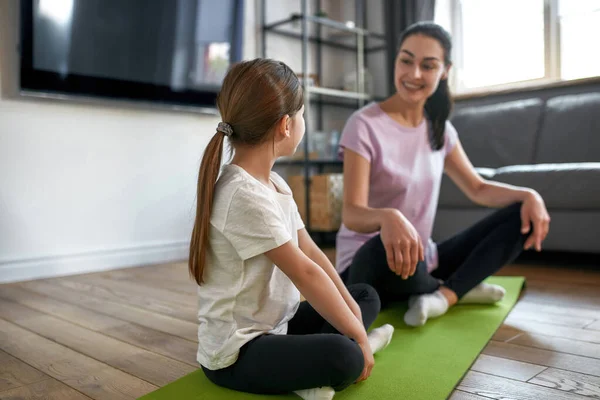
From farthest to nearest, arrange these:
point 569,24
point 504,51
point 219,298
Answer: point 504,51 → point 569,24 → point 219,298

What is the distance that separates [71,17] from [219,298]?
1.92 metres

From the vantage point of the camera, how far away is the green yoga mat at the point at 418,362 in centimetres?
96

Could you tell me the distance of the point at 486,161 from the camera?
3.03 meters

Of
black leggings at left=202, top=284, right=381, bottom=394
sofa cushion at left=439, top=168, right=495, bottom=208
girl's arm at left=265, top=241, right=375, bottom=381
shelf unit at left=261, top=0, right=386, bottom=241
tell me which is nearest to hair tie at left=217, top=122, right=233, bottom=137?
girl's arm at left=265, top=241, right=375, bottom=381

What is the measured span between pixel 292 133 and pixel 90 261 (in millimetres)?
1856

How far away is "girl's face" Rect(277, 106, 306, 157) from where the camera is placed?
37.0 inches

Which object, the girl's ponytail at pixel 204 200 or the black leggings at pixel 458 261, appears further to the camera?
the black leggings at pixel 458 261

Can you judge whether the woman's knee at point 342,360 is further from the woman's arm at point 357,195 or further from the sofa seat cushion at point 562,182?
the sofa seat cushion at point 562,182

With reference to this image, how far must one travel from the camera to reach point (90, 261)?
2484mm

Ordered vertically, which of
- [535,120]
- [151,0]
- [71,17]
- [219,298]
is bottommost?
[219,298]

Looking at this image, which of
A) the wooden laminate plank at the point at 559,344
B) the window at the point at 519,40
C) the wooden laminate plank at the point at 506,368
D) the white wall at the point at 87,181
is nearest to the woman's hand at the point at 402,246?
the wooden laminate plank at the point at 506,368

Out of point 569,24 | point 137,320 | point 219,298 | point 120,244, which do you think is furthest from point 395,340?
point 569,24

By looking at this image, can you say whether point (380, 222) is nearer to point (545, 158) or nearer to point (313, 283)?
point (313, 283)

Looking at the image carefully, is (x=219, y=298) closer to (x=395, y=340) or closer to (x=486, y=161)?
(x=395, y=340)
